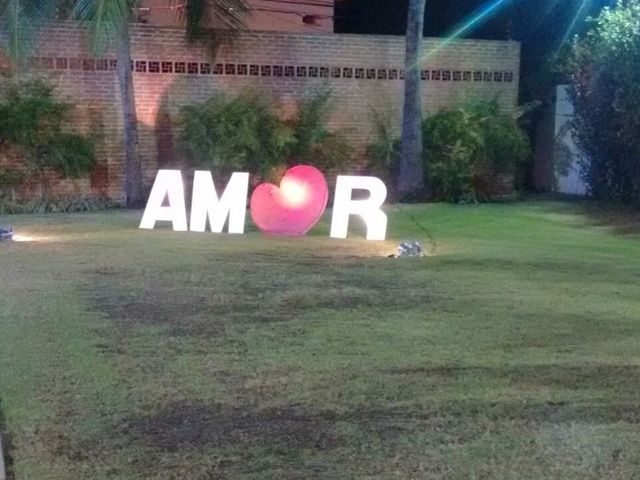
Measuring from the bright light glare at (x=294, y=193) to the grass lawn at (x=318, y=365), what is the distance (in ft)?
6.69

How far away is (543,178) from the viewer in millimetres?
24453

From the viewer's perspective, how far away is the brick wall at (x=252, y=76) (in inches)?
796

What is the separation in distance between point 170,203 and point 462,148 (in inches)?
290

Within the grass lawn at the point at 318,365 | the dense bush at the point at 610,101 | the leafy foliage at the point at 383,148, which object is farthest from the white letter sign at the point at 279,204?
the leafy foliage at the point at 383,148

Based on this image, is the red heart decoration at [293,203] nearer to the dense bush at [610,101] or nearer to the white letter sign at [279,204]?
the white letter sign at [279,204]

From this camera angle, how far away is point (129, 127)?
19688 mm

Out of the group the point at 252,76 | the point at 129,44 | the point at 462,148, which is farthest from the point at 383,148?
the point at 129,44

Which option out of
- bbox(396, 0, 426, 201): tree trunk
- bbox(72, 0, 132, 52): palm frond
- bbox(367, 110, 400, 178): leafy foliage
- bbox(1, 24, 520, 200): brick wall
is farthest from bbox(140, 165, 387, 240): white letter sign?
bbox(367, 110, 400, 178): leafy foliage

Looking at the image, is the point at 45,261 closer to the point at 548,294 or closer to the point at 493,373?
the point at 548,294

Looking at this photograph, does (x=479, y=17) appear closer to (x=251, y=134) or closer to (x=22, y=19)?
(x=251, y=134)

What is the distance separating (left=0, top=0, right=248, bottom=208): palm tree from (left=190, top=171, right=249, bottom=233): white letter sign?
10.1 ft

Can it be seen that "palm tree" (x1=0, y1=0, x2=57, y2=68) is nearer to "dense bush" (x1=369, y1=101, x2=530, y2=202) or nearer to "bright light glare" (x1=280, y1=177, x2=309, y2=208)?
"bright light glare" (x1=280, y1=177, x2=309, y2=208)

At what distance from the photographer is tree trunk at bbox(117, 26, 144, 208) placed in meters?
19.4

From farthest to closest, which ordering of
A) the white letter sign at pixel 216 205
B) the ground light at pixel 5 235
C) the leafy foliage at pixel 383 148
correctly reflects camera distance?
1. the leafy foliage at pixel 383 148
2. the white letter sign at pixel 216 205
3. the ground light at pixel 5 235
